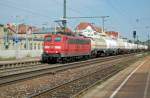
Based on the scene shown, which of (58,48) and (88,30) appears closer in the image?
(58,48)

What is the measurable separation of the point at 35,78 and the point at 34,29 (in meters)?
88.7

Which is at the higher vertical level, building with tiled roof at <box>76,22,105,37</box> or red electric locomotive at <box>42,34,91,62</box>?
building with tiled roof at <box>76,22,105,37</box>

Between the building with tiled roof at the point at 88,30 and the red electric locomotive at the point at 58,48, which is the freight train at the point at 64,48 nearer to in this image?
the red electric locomotive at the point at 58,48

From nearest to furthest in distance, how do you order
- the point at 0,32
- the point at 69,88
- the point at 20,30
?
1. the point at 69,88
2. the point at 0,32
3. the point at 20,30

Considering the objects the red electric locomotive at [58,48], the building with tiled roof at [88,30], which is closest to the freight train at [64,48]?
the red electric locomotive at [58,48]

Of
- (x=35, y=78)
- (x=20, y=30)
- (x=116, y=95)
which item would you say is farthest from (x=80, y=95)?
(x=20, y=30)

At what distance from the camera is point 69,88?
57.2ft

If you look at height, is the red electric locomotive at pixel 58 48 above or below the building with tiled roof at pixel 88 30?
below

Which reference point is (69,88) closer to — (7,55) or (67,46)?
(67,46)

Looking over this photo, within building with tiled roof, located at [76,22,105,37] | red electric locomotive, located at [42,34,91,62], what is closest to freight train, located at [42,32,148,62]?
red electric locomotive, located at [42,34,91,62]

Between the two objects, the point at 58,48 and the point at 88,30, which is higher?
the point at 88,30

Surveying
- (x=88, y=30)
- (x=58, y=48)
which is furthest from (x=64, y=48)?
(x=88, y=30)

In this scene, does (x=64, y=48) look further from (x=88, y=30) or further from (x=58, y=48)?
(x=88, y=30)

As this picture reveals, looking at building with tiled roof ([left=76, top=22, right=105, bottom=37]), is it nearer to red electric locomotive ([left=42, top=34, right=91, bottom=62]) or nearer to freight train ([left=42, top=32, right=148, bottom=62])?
freight train ([left=42, top=32, right=148, bottom=62])
